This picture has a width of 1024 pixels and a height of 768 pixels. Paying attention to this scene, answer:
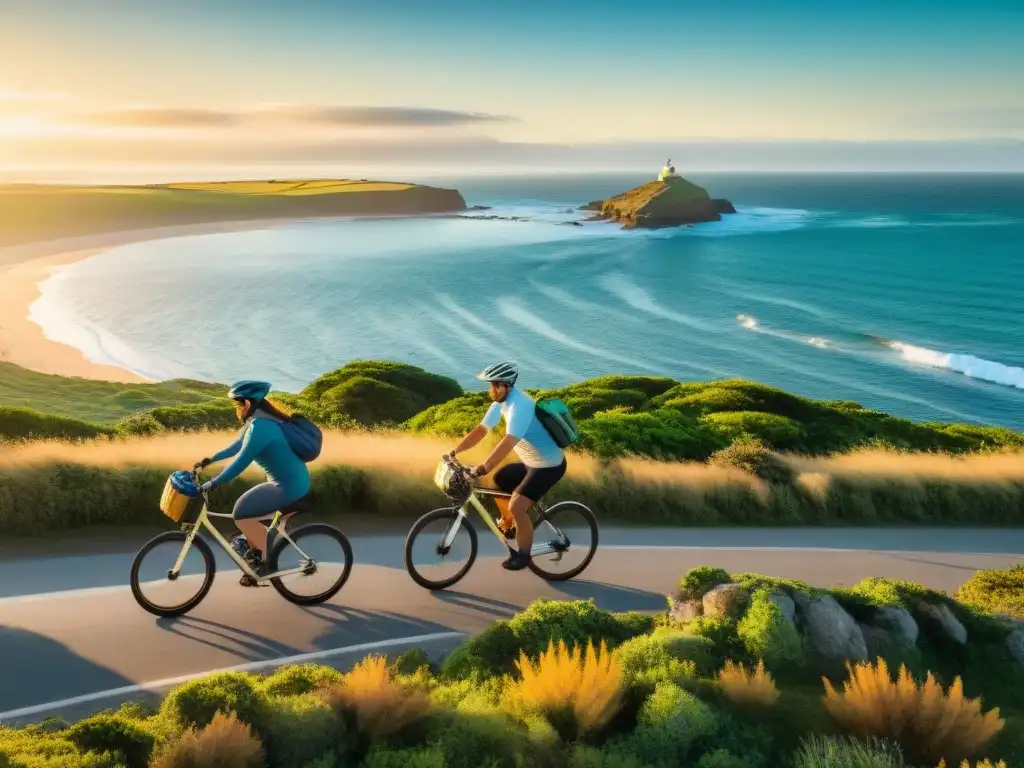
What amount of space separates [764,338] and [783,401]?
45255mm

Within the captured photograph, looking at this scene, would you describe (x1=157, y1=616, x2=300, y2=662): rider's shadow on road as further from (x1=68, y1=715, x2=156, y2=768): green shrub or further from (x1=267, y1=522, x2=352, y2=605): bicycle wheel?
(x1=68, y1=715, x2=156, y2=768): green shrub

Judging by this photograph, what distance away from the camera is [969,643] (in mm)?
7461

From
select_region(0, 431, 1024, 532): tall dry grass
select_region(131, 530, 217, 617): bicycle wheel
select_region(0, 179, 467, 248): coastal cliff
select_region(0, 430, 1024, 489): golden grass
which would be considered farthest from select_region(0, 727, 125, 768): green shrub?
select_region(0, 179, 467, 248): coastal cliff

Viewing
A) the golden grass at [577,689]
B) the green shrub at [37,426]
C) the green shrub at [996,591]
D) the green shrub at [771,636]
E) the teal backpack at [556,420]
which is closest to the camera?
the golden grass at [577,689]

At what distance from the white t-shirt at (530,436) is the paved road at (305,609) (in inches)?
59.6

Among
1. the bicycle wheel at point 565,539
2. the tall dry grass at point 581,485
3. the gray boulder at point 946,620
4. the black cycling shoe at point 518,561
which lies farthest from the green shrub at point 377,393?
the gray boulder at point 946,620

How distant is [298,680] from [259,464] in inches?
91.1

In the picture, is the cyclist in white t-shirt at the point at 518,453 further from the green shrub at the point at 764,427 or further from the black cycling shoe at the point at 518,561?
the green shrub at the point at 764,427

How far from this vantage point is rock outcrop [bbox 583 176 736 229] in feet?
507

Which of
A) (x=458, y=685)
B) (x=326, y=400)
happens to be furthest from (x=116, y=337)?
(x=458, y=685)

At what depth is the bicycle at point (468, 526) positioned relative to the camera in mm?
9039

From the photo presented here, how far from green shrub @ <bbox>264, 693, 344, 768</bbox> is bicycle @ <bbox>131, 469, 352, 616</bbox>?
283 centimetres

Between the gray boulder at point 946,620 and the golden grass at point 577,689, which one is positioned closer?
the golden grass at point 577,689

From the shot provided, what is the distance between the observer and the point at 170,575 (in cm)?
819
